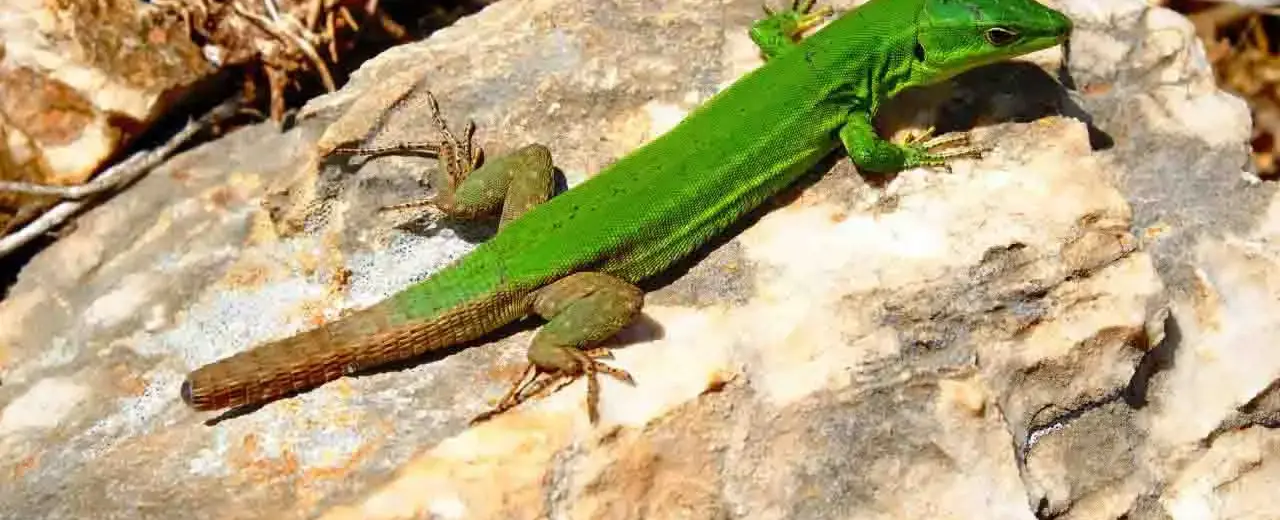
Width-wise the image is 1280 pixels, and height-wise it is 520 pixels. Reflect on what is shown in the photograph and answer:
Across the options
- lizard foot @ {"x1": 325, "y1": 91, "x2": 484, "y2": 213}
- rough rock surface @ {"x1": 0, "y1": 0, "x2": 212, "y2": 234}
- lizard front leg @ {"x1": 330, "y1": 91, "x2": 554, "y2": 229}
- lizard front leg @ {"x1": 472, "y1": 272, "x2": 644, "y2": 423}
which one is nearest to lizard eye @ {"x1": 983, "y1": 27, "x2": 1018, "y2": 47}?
lizard front leg @ {"x1": 472, "y1": 272, "x2": 644, "y2": 423}

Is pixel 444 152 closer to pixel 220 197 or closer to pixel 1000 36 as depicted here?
pixel 220 197

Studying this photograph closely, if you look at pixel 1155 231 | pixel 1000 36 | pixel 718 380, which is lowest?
pixel 1155 231

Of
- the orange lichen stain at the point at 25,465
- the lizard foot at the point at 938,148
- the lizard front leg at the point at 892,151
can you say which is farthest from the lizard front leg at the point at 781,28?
the orange lichen stain at the point at 25,465

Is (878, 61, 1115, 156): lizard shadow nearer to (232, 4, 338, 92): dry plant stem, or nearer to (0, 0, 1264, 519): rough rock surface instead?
(0, 0, 1264, 519): rough rock surface

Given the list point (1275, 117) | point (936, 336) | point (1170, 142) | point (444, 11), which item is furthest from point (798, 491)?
point (1275, 117)

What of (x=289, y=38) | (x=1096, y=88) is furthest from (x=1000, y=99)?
(x=289, y=38)

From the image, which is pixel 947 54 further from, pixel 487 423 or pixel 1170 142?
pixel 487 423

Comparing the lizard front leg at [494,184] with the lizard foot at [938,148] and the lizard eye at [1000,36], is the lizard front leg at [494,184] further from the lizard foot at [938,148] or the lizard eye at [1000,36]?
the lizard eye at [1000,36]
